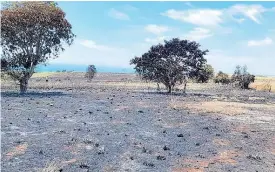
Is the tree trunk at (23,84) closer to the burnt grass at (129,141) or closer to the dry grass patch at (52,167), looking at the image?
the burnt grass at (129,141)

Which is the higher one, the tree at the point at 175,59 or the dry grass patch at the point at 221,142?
the tree at the point at 175,59

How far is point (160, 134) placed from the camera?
1142 inches

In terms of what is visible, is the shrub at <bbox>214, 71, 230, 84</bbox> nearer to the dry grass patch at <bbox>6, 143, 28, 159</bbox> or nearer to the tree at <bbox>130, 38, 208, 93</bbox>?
the tree at <bbox>130, 38, 208, 93</bbox>

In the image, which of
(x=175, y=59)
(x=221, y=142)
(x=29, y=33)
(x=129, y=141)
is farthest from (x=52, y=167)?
(x=175, y=59)

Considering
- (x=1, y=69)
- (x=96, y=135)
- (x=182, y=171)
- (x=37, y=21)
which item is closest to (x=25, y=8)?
(x=37, y=21)

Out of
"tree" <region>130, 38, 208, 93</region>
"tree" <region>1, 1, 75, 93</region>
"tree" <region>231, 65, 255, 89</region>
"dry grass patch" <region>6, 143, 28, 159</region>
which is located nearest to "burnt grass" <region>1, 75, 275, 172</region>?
"dry grass patch" <region>6, 143, 28, 159</region>

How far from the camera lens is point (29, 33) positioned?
55844 mm

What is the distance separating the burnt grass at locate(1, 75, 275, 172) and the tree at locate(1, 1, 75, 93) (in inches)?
720

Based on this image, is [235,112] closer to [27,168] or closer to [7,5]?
[27,168]

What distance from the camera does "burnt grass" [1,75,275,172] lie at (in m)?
20.2

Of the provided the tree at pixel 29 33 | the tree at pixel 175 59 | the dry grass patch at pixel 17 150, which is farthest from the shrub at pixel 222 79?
the dry grass patch at pixel 17 150

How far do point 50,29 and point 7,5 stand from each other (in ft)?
22.1

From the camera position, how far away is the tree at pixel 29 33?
2140 inches

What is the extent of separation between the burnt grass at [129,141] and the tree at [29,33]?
18287 millimetres
